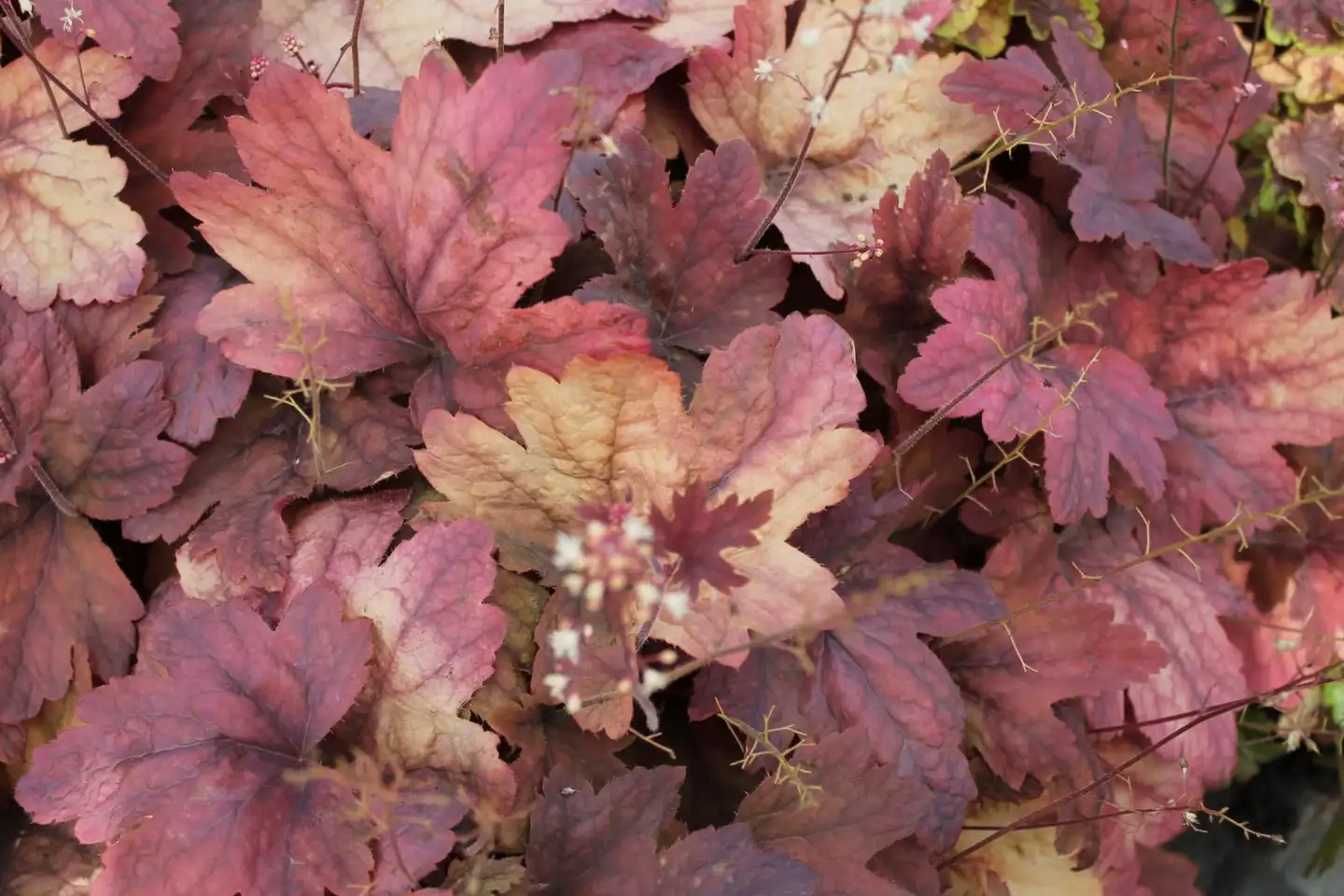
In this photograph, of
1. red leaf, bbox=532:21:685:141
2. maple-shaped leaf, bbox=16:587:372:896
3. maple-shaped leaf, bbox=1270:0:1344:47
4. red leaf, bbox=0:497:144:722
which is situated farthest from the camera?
maple-shaped leaf, bbox=1270:0:1344:47

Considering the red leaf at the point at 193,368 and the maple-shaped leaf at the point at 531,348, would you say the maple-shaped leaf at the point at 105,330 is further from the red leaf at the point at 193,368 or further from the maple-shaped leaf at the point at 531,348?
the maple-shaped leaf at the point at 531,348

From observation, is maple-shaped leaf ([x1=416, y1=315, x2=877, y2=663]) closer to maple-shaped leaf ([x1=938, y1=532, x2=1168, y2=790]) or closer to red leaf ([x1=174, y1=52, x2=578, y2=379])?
red leaf ([x1=174, y1=52, x2=578, y2=379])

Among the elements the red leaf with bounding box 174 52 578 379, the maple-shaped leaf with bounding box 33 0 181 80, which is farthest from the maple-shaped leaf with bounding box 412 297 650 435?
the maple-shaped leaf with bounding box 33 0 181 80

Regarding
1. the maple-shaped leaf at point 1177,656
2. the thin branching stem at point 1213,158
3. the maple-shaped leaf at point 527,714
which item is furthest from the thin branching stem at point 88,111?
the thin branching stem at point 1213,158

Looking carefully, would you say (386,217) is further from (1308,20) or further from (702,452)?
(1308,20)

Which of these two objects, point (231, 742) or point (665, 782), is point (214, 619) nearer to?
point (231, 742)

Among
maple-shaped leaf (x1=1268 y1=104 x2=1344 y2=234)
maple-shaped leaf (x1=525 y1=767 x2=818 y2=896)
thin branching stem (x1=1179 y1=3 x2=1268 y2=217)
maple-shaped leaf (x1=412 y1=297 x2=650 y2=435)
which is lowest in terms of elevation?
maple-shaped leaf (x1=525 y1=767 x2=818 y2=896)
